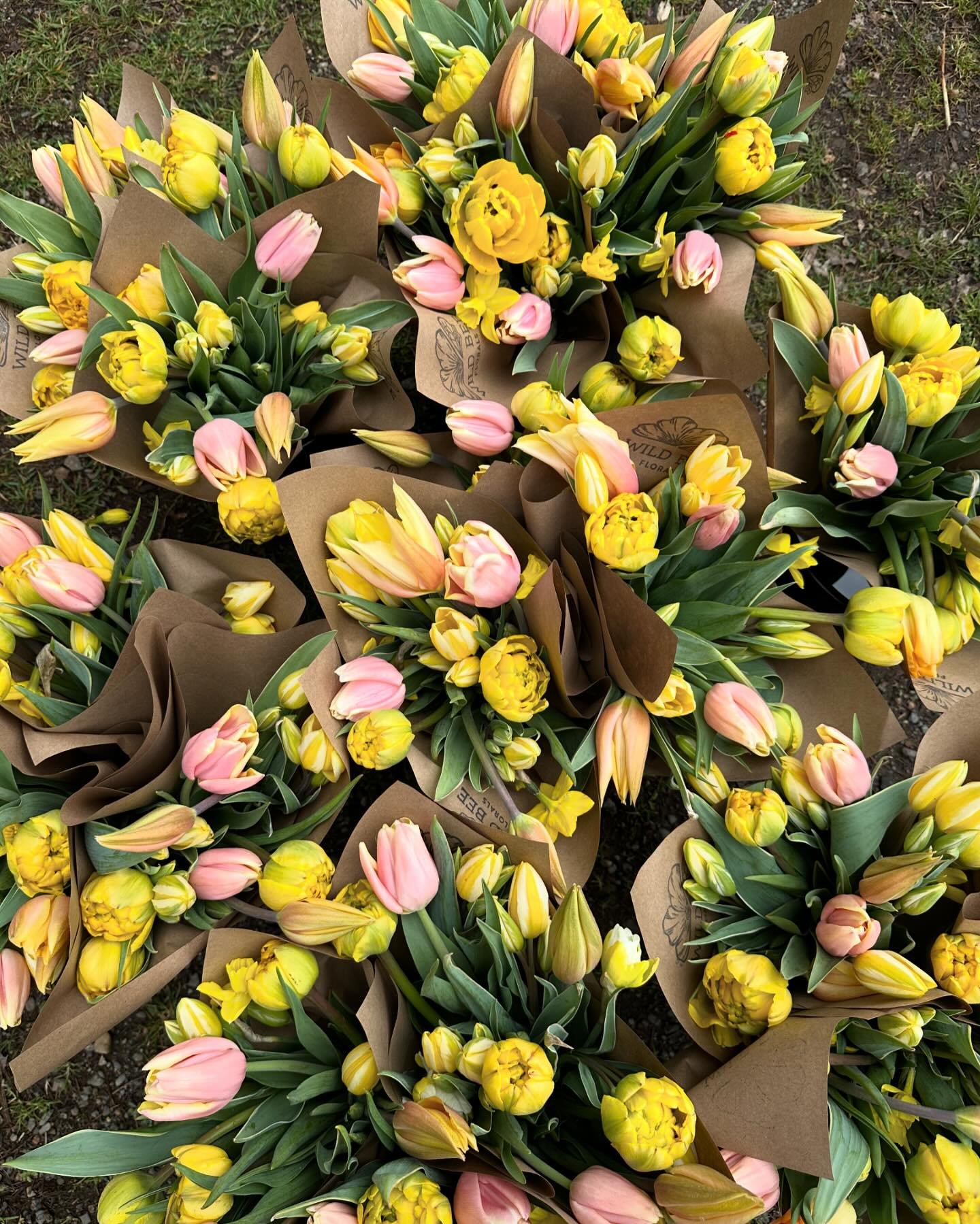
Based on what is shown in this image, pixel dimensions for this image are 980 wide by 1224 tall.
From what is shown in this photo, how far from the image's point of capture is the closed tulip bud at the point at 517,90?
0.97 m

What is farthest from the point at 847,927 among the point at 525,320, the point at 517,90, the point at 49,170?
the point at 49,170

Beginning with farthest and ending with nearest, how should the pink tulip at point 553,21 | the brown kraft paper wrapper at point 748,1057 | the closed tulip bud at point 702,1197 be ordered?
1. the pink tulip at point 553,21
2. the brown kraft paper wrapper at point 748,1057
3. the closed tulip bud at point 702,1197

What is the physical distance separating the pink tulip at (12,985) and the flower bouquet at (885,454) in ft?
2.92

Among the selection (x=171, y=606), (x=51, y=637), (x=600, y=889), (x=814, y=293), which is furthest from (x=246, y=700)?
(x=814, y=293)

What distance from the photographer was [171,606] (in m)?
0.88

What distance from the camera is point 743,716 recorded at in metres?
0.91

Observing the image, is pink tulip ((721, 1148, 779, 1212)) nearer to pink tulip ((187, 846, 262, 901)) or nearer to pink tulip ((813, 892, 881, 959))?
pink tulip ((813, 892, 881, 959))

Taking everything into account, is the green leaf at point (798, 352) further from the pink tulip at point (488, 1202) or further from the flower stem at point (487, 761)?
the pink tulip at point (488, 1202)

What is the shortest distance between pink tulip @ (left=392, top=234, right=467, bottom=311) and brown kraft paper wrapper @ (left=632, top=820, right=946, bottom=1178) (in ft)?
2.04

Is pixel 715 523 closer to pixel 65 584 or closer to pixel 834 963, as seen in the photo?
pixel 834 963

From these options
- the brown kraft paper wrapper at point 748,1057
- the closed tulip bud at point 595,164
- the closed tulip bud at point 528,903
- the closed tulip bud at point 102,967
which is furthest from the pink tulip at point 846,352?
the closed tulip bud at point 102,967

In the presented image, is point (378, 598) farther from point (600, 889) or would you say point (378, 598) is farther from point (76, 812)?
point (600, 889)

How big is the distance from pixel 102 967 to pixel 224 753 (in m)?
0.24

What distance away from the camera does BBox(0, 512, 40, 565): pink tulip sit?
0.96 m
